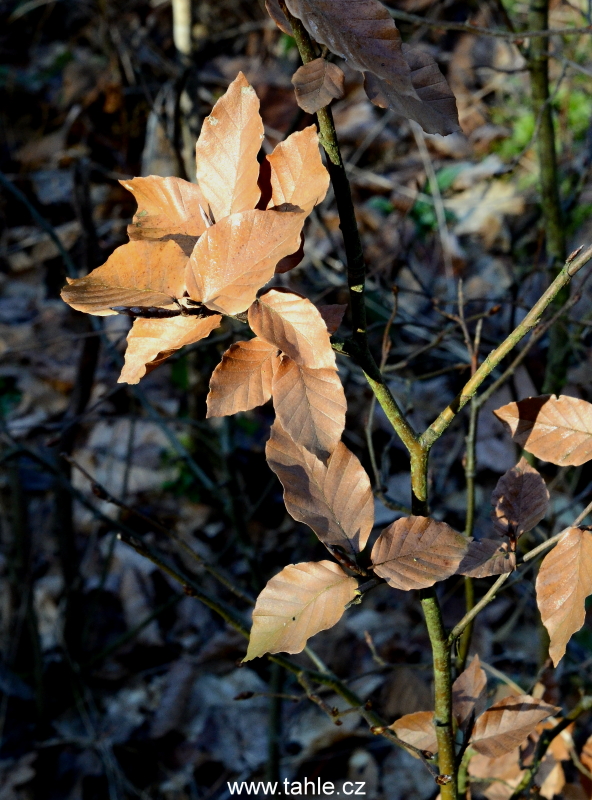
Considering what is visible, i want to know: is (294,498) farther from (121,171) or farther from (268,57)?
(268,57)

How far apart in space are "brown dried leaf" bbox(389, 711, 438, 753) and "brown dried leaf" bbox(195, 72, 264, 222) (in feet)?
1.84

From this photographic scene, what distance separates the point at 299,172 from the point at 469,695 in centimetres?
57

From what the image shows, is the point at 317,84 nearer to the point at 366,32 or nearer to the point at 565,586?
the point at 366,32

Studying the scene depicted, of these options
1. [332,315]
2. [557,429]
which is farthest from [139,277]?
[557,429]

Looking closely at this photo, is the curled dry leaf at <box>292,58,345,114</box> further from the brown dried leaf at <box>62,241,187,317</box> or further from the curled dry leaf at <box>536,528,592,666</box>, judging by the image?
the curled dry leaf at <box>536,528,592,666</box>

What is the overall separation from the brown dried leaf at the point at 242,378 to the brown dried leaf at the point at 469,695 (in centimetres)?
43

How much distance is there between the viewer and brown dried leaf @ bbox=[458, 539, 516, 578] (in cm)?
59

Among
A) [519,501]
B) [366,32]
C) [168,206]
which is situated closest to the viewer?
[366,32]

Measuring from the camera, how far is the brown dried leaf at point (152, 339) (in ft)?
1.57

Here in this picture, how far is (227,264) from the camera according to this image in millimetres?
459

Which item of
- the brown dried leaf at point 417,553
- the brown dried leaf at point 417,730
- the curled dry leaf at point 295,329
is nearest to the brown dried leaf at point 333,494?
the brown dried leaf at point 417,553

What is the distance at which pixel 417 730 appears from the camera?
2.38 feet

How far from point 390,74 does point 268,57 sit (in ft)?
12.8

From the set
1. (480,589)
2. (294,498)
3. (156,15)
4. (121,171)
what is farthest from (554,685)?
(156,15)
